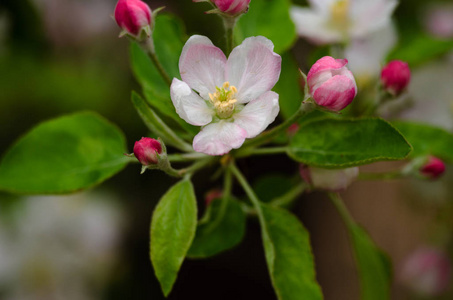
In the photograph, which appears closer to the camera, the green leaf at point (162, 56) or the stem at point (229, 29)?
the stem at point (229, 29)

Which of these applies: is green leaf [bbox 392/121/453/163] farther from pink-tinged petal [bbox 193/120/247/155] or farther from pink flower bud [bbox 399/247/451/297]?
pink flower bud [bbox 399/247/451/297]

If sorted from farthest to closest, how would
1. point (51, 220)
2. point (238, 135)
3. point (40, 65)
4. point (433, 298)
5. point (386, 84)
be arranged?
point (433, 298)
point (40, 65)
point (51, 220)
point (386, 84)
point (238, 135)

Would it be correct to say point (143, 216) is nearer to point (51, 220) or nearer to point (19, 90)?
point (51, 220)

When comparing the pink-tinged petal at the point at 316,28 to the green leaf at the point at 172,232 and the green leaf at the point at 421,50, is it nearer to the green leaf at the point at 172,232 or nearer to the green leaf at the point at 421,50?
the green leaf at the point at 421,50

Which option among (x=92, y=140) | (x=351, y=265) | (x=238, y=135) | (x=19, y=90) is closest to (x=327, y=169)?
(x=238, y=135)

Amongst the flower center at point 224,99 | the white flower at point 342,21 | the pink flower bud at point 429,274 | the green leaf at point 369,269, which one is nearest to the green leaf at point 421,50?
the white flower at point 342,21

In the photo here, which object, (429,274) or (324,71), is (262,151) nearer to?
(324,71)
